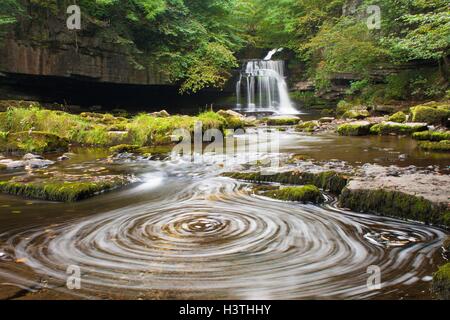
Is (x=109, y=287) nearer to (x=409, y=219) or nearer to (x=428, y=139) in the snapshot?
(x=409, y=219)

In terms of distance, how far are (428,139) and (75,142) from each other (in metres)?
11.0

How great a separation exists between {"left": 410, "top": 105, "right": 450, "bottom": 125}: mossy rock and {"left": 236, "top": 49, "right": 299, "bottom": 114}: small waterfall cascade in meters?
12.2

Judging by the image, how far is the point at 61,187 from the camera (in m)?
6.10

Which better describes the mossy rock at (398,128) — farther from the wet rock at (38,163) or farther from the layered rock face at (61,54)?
the layered rock face at (61,54)

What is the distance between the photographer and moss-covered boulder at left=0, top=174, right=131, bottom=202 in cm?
598

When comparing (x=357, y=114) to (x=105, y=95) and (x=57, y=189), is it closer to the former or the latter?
(x=105, y=95)

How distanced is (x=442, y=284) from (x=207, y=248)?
204cm

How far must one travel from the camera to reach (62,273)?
3299 mm

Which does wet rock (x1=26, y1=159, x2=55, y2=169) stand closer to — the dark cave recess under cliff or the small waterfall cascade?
the dark cave recess under cliff

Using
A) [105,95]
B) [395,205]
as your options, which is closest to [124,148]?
[395,205]

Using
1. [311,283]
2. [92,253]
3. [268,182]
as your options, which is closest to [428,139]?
[268,182]

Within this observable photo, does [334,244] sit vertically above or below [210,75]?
below

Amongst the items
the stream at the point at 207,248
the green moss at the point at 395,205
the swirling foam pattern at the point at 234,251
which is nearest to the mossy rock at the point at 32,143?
the stream at the point at 207,248

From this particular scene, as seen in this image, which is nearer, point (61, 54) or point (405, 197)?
point (405, 197)
